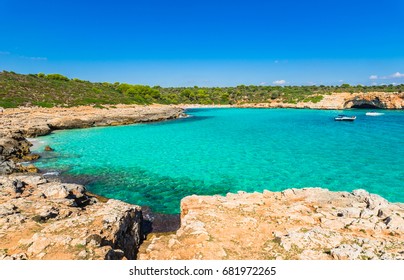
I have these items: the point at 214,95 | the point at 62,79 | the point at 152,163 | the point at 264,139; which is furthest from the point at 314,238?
the point at 214,95

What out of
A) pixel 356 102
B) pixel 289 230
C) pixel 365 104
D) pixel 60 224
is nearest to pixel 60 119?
pixel 60 224

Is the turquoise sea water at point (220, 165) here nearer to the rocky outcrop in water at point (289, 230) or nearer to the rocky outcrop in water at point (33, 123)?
the rocky outcrop in water at point (33, 123)

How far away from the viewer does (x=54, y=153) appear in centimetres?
2386

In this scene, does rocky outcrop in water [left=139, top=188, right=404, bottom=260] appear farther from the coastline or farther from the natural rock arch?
the natural rock arch

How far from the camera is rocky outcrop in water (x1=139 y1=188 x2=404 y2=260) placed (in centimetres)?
637

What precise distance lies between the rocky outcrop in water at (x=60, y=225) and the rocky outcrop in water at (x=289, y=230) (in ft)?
3.50

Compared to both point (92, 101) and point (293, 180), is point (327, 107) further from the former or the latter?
point (293, 180)

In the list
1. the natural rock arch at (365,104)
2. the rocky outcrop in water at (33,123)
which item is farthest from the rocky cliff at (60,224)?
the natural rock arch at (365,104)

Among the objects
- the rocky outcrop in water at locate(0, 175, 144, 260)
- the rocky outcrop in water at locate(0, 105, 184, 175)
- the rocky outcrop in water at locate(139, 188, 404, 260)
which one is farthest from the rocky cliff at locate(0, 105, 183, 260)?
the rocky outcrop in water at locate(0, 105, 184, 175)

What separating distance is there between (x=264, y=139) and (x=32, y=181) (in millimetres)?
26114

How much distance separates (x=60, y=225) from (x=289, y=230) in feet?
21.6

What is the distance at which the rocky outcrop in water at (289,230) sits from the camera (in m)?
6.37

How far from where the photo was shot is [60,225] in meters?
7.21

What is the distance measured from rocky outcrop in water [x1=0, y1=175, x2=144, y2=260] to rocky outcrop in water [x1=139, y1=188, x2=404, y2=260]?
107cm
